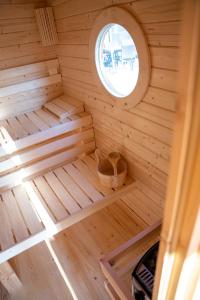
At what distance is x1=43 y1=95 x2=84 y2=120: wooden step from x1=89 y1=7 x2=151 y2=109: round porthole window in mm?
511

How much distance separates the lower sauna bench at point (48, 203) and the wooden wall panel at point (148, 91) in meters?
0.40

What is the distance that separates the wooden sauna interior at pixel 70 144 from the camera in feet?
4.71

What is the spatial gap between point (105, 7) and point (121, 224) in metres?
1.67

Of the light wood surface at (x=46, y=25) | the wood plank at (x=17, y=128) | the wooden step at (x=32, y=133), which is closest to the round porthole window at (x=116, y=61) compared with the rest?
the wooden step at (x=32, y=133)

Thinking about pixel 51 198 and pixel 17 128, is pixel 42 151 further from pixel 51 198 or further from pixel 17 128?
pixel 51 198

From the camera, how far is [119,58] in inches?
73.9

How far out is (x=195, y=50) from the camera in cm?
29

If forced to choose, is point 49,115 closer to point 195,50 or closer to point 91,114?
point 91,114

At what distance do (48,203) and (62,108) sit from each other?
109cm

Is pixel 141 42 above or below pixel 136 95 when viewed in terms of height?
above

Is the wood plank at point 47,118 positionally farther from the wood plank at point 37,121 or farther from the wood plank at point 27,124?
the wood plank at point 27,124

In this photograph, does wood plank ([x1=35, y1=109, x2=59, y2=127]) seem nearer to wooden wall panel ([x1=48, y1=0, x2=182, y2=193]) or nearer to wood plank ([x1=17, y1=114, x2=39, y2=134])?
wood plank ([x1=17, y1=114, x2=39, y2=134])

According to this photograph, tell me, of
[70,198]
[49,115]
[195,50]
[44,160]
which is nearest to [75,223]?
[70,198]

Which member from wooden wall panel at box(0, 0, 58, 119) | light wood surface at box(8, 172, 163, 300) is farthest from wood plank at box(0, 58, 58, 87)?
light wood surface at box(8, 172, 163, 300)
